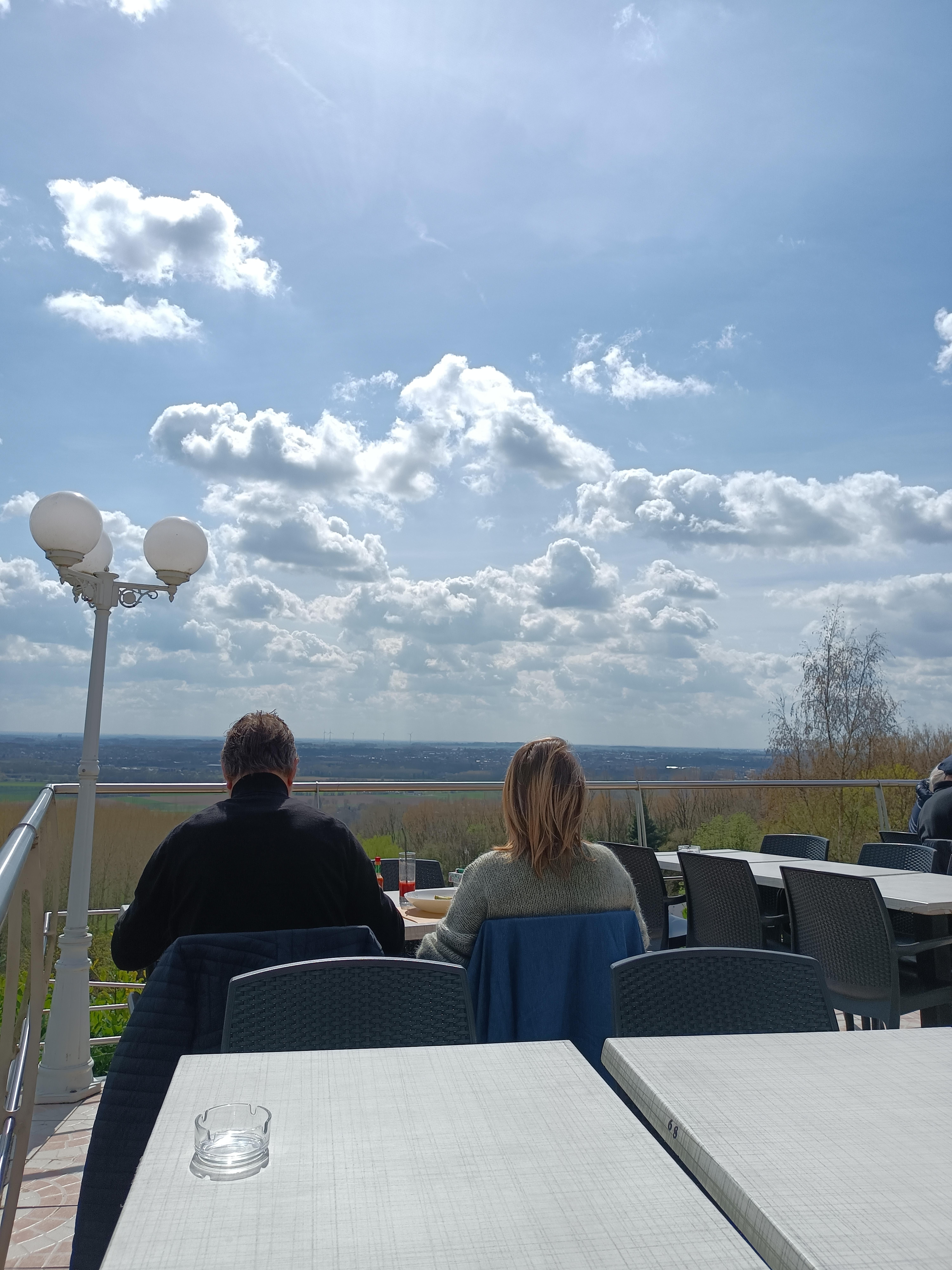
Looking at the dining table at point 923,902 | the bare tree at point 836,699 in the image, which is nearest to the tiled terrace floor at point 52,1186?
the dining table at point 923,902

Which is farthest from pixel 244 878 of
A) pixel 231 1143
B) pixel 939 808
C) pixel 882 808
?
pixel 882 808

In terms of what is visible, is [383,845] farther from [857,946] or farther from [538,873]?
[538,873]

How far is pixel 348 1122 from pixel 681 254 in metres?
10.1

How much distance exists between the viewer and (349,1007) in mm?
1696

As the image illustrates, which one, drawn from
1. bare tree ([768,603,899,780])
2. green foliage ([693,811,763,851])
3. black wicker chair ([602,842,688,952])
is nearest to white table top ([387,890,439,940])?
black wicker chair ([602,842,688,952])

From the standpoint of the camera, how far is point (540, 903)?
7.56ft

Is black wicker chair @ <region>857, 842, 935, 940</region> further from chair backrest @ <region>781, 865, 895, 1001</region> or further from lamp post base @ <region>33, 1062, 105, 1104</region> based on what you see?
lamp post base @ <region>33, 1062, 105, 1104</region>

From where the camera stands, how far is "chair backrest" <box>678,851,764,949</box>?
4.05 meters

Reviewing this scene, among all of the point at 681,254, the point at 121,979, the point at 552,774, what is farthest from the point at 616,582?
the point at 552,774

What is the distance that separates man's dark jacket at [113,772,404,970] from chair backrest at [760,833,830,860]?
4078 millimetres

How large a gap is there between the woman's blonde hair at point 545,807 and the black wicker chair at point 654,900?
238 cm

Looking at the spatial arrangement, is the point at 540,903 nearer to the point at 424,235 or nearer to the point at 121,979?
the point at 121,979

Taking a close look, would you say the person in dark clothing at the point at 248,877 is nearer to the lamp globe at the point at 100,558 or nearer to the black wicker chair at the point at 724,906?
the black wicker chair at the point at 724,906

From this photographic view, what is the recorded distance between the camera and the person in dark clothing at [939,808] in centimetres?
542
